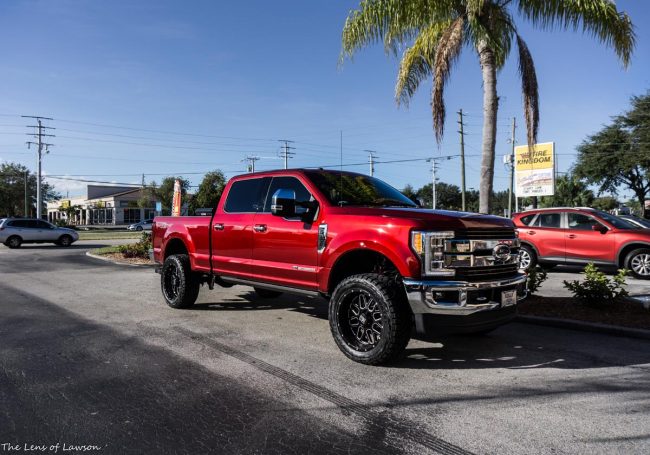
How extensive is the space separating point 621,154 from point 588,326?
41.1m

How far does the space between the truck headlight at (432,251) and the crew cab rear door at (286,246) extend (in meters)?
1.33

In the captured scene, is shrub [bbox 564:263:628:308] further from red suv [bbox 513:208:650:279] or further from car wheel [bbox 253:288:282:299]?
car wheel [bbox 253:288:282:299]

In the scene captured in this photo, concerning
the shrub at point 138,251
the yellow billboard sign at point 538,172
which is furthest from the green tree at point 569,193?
the shrub at point 138,251

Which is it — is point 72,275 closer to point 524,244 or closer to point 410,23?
point 410,23

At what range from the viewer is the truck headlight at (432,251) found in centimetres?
454

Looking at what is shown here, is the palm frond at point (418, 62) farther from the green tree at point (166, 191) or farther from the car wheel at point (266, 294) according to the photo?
the green tree at point (166, 191)

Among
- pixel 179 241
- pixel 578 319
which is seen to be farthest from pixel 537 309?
pixel 179 241

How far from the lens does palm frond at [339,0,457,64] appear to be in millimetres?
8500

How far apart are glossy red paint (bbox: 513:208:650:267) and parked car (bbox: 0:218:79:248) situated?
23.1 meters

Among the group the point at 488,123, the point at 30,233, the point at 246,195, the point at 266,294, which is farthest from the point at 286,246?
the point at 30,233

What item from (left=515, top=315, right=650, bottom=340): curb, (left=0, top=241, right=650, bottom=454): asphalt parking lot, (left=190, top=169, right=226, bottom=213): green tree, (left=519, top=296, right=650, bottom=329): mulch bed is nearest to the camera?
(left=0, top=241, right=650, bottom=454): asphalt parking lot

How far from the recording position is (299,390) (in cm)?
409

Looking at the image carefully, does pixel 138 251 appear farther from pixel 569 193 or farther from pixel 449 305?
pixel 569 193

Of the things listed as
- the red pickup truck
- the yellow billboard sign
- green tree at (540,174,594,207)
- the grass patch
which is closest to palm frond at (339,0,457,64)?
the red pickup truck
